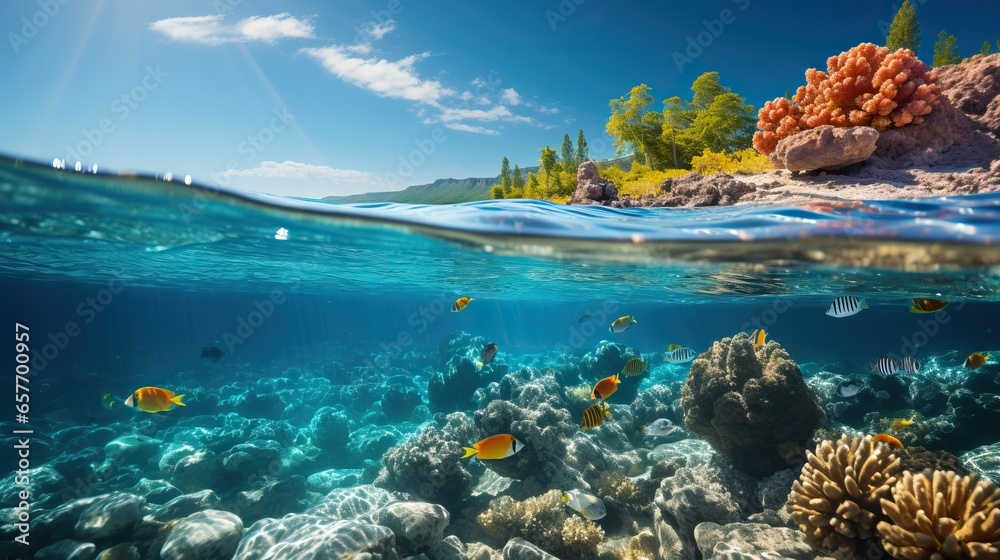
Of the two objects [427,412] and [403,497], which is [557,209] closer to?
[403,497]

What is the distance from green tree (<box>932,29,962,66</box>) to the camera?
23.4m

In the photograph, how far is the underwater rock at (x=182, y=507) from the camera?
8.42 m

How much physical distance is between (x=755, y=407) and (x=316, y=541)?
8520 mm

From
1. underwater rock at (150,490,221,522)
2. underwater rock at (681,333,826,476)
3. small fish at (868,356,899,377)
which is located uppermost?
small fish at (868,356,899,377)

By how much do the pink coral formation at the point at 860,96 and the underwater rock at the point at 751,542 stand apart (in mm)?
10963

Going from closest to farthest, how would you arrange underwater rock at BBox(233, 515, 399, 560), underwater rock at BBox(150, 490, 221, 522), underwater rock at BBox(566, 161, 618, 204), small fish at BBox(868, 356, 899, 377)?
underwater rock at BBox(233, 515, 399, 560) → small fish at BBox(868, 356, 899, 377) → underwater rock at BBox(150, 490, 221, 522) → underwater rock at BBox(566, 161, 618, 204)

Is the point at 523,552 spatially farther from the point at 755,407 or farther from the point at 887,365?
the point at 887,365

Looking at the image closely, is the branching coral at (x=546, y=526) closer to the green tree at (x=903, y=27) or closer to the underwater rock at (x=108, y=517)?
the underwater rock at (x=108, y=517)

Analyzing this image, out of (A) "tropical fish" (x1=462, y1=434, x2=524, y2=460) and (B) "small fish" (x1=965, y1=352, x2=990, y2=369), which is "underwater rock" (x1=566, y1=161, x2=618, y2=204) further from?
(B) "small fish" (x1=965, y1=352, x2=990, y2=369)

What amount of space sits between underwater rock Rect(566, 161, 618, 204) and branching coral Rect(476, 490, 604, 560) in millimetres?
8559

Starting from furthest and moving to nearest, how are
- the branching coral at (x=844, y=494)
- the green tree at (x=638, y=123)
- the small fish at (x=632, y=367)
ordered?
the green tree at (x=638, y=123) < the small fish at (x=632, y=367) < the branching coral at (x=844, y=494)

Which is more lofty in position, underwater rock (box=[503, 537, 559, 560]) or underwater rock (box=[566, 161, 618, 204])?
underwater rock (box=[566, 161, 618, 204])

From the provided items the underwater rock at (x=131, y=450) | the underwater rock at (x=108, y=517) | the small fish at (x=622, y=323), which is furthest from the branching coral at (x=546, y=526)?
the underwater rock at (x=131, y=450)

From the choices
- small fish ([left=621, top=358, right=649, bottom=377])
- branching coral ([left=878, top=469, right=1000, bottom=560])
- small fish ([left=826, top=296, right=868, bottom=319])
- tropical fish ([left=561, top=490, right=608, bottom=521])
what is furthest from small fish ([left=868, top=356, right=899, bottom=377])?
tropical fish ([left=561, top=490, right=608, bottom=521])
